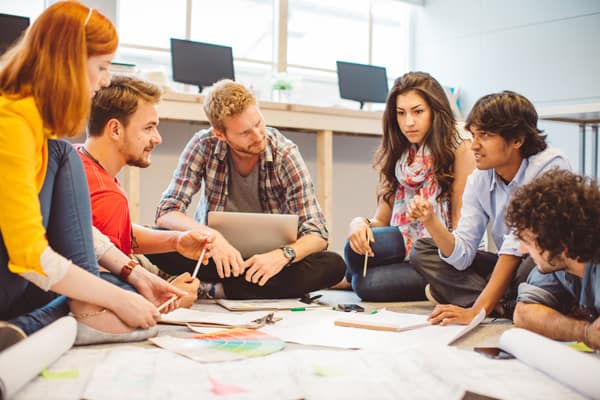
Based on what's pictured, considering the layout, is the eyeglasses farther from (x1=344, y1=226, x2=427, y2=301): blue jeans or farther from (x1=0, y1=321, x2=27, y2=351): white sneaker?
(x1=0, y1=321, x2=27, y2=351): white sneaker

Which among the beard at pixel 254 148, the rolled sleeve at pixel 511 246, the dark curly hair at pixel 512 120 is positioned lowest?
the rolled sleeve at pixel 511 246

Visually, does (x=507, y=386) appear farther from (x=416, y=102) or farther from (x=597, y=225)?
(x=416, y=102)

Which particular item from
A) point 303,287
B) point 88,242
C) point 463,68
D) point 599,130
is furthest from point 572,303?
point 463,68

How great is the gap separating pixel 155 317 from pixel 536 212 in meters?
0.83

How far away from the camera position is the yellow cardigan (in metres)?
1.02

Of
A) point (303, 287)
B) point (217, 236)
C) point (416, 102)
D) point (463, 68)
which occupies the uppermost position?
point (463, 68)

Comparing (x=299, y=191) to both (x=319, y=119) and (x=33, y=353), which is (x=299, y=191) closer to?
(x=319, y=119)

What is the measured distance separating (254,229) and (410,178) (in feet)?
1.97

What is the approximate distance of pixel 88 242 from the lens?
1.21 m

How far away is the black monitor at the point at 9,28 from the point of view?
8.77ft

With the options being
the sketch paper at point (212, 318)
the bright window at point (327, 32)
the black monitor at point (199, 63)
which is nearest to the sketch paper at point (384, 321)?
the sketch paper at point (212, 318)

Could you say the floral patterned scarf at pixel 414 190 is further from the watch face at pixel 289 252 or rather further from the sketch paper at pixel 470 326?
the sketch paper at pixel 470 326

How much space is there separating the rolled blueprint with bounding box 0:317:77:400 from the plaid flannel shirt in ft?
3.22

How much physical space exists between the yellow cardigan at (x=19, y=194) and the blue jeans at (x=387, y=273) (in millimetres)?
1286
